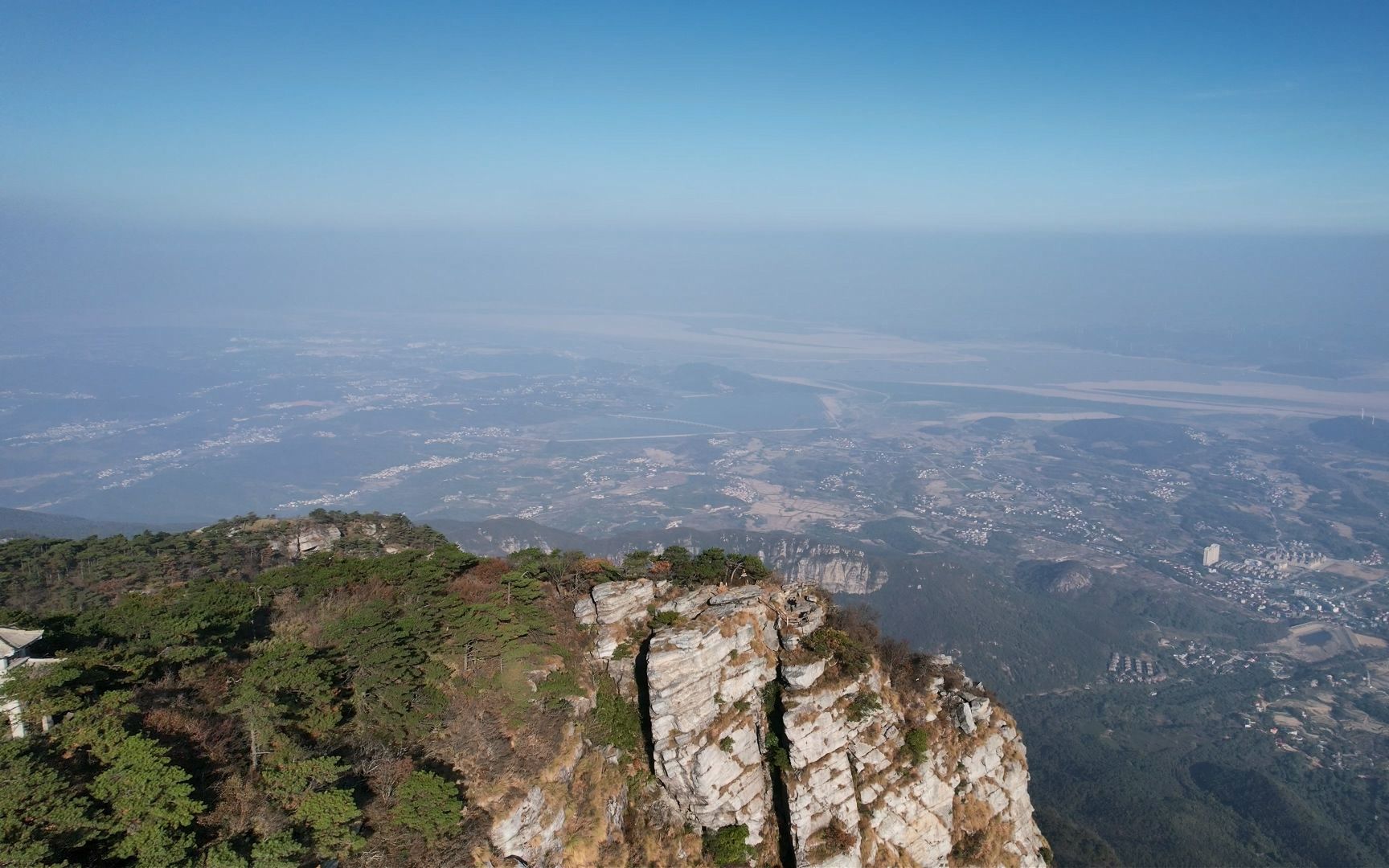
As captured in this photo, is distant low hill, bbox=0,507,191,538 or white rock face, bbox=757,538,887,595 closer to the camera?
distant low hill, bbox=0,507,191,538

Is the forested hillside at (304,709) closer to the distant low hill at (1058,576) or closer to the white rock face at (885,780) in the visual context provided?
the white rock face at (885,780)

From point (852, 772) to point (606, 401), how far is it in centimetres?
16574

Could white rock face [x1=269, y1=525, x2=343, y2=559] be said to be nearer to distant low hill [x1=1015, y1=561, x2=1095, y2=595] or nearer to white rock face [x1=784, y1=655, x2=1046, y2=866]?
white rock face [x1=784, y1=655, x2=1046, y2=866]

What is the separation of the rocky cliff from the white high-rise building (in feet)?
322

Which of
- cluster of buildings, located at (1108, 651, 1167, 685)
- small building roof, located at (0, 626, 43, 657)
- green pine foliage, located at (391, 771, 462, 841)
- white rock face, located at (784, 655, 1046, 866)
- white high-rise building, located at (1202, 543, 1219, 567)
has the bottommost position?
white high-rise building, located at (1202, 543, 1219, 567)

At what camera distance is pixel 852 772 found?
880 inches

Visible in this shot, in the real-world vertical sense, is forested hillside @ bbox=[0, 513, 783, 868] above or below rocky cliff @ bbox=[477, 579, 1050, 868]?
above

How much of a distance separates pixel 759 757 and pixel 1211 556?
109143 millimetres

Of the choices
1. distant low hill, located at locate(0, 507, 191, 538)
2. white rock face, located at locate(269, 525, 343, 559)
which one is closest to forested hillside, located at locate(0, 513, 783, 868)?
white rock face, located at locate(269, 525, 343, 559)

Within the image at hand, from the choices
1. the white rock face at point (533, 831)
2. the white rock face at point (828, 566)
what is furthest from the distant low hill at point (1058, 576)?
the white rock face at point (533, 831)

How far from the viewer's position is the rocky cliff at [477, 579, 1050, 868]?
20.3m

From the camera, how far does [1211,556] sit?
10219 centimetres

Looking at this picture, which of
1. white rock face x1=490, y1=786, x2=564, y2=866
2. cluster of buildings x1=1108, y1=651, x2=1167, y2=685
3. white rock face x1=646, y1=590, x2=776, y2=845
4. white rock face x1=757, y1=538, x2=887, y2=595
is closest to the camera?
white rock face x1=490, y1=786, x2=564, y2=866

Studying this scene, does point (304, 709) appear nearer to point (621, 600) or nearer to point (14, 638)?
point (14, 638)
